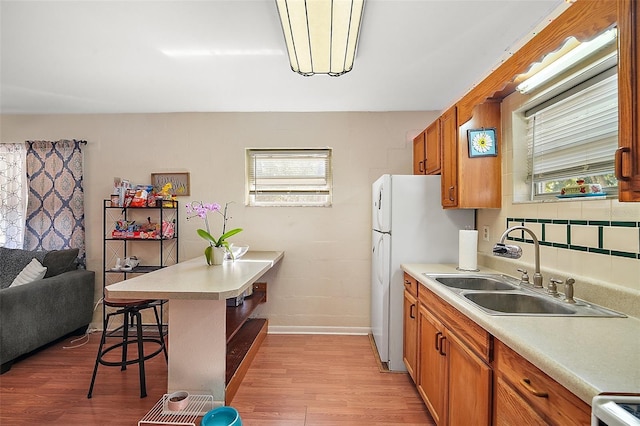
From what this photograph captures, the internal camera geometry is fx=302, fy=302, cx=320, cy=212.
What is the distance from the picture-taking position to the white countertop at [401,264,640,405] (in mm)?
752

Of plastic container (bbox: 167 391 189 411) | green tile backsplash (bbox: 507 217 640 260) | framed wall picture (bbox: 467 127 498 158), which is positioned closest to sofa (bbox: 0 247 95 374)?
plastic container (bbox: 167 391 189 411)

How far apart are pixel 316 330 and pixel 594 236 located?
103 inches

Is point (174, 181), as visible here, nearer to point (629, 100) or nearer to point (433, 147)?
point (433, 147)

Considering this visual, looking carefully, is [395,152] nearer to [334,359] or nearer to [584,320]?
[334,359]

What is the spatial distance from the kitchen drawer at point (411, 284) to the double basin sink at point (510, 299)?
19 centimetres

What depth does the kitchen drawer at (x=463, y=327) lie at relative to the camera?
1218 mm

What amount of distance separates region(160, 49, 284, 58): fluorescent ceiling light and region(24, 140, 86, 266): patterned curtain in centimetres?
213

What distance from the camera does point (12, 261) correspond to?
3.05m

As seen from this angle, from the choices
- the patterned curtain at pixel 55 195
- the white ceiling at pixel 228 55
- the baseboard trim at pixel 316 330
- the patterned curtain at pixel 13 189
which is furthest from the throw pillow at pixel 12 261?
the baseboard trim at pixel 316 330

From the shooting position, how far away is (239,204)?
3412mm

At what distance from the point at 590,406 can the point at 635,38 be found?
995 millimetres

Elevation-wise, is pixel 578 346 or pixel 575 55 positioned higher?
pixel 575 55

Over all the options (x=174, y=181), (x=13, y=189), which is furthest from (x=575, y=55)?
(x=13, y=189)

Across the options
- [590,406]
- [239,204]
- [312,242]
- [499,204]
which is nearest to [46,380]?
[239,204]
